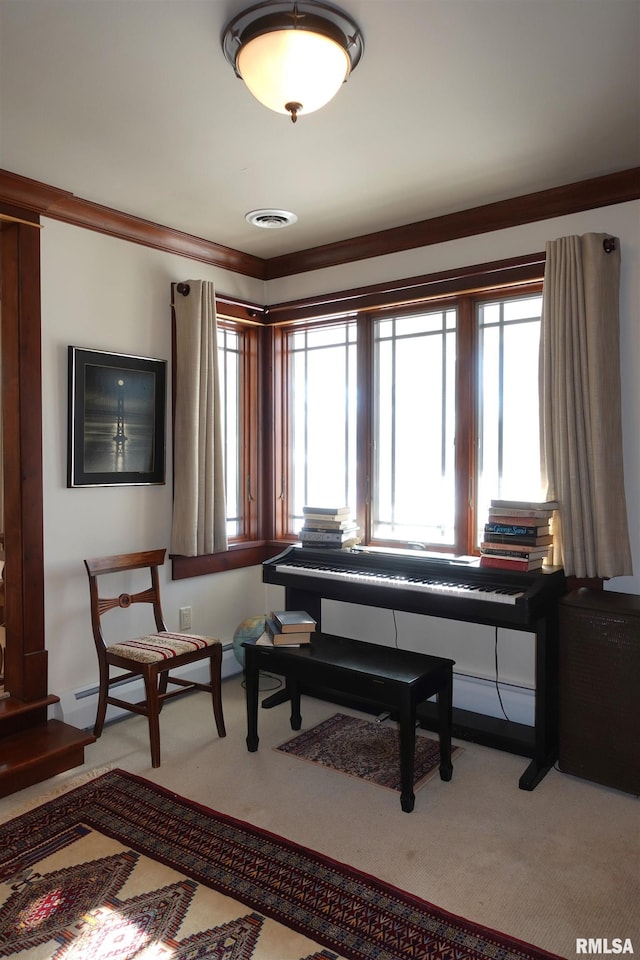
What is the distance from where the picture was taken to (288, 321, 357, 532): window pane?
4051 millimetres

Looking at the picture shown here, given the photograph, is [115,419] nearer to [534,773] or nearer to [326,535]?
[326,535]

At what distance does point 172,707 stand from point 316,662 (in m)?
1.19

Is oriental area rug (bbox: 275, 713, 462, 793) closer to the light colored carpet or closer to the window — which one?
the light colored carpet

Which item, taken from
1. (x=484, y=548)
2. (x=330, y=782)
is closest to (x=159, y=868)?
(x=330, y=782)

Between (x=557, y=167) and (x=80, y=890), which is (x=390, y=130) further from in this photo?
(x=80, y=890)

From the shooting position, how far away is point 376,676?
263cm

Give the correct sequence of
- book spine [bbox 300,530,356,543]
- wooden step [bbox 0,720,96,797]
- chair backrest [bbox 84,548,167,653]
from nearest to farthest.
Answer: wooden step [bbox 0,720,96,797] < chair backrest [bbox 84,548,167,653] < book spine [bbox 300,530,356,543]

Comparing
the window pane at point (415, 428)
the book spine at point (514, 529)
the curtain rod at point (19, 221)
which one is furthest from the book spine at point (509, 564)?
the curtain rod at point (19, 221)

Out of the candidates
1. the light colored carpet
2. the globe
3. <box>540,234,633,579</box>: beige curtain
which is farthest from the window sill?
<box>540,234,633,579</box>: beige curtain

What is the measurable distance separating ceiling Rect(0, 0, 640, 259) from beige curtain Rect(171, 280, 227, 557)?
509 millimetres

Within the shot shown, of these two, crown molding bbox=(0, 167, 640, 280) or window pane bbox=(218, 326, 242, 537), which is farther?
window pane bbox=(218, 326, 242, 537)

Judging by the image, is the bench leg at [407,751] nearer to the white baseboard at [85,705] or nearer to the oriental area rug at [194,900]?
the oriental area rug at [194,900]

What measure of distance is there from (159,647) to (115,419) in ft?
3.94

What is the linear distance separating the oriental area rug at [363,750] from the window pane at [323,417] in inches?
49.6
